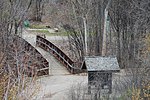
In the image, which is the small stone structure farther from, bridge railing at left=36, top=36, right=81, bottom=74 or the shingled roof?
bridge railing at left=36, top=36, right=81, bottom=74

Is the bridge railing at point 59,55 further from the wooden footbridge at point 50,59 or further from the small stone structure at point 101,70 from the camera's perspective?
the small stone structure at point 101,70

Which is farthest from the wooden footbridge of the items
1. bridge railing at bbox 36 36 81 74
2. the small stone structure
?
the small stone structure

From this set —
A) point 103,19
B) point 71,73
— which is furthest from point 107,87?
point 103,19

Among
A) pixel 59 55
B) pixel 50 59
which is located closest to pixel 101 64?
pixel 59 55

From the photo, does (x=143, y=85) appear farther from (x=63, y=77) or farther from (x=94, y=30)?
(x=94, y=30)

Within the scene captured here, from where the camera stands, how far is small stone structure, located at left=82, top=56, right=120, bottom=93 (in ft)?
47.8

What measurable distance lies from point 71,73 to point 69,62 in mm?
1268

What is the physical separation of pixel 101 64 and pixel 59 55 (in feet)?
33.8

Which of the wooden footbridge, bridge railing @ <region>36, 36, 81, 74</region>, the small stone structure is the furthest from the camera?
bridge railing @ <region>36, 36, 81, 74</region>

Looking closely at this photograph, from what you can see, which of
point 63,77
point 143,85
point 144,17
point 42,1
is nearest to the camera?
Result: point 143,85

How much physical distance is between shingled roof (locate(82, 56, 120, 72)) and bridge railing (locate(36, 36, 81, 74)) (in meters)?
7.09

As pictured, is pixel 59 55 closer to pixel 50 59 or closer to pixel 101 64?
pixel 50 59

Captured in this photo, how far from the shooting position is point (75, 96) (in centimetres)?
1423

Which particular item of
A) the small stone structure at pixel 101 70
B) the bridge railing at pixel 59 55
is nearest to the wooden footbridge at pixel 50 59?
the bridge railing at pixel 59 55
